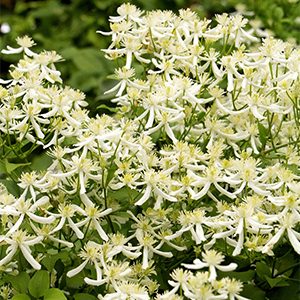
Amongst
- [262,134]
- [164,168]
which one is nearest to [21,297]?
[164,168]

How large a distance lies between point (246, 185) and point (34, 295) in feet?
0.95

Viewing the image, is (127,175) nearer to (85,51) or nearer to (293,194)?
(293,194)

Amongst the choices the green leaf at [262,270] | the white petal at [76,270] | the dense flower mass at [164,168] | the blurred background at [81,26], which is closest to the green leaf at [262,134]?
the dense flower mass at [164,168]

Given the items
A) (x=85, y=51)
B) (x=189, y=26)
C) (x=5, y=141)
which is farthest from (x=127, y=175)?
(x=85, y=51)

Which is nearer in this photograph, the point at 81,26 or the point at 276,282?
the point at 276,282

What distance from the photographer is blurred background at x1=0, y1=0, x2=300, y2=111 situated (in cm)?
244

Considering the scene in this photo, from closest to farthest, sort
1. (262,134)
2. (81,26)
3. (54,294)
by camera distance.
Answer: (54,294) → (262,134) → (81,26)

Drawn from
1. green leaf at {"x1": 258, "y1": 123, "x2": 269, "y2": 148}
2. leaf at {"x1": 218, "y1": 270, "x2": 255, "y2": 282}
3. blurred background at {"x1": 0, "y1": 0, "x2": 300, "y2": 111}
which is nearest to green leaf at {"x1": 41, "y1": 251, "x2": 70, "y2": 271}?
leaf at {"x1": 218, "y1": 270, "x2": 255, "y2": 282}

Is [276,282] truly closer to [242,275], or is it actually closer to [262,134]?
[242,275]

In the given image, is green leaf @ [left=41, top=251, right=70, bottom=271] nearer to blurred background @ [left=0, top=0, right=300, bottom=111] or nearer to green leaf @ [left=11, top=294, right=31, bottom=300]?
green leaf @ [left=11, top=294, right=31, bottom=300]

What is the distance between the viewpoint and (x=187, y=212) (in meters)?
1.06

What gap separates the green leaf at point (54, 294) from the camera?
101 cm

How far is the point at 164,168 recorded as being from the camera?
1.11m

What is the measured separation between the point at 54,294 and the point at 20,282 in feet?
0.22
